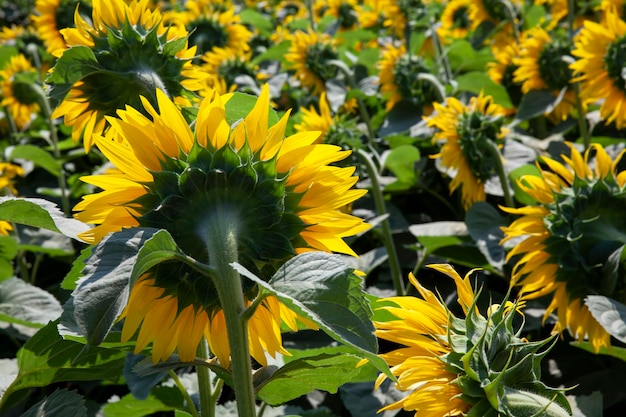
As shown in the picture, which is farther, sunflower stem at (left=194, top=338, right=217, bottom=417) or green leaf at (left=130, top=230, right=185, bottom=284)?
sunflower stem at (left=194, top=338, right=217, bottom=417)

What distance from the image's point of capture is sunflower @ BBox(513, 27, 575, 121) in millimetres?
2557

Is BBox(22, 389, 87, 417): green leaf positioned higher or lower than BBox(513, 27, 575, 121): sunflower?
lower

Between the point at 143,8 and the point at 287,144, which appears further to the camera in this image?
the point at 143,8

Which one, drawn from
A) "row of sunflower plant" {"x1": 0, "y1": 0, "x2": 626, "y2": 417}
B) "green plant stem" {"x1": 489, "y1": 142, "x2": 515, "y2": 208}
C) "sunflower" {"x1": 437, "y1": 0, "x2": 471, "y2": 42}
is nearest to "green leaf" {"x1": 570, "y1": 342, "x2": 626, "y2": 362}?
"row of sunflower plant" {"x1": 0, "y1": 0, "x2": 626, "y2": 417}

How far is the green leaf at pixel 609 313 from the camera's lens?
1.38 meters

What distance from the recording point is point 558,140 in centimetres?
249

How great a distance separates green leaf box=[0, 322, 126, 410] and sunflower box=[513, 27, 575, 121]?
1.86m

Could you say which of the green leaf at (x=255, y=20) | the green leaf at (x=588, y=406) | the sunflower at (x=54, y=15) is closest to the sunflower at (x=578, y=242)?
the green leaf at (x=588, y=406)

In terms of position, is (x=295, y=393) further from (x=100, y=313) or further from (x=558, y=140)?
(x=558, y=140)

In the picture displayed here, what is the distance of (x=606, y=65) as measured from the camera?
2170mm

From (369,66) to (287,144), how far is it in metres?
2.49

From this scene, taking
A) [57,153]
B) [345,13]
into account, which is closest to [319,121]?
[57,153]

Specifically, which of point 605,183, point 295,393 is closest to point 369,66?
point 605,183

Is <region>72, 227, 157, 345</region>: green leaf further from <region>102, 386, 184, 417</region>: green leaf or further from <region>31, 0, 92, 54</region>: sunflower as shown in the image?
<region>31, 0, 92, 54</region>: sunflower
